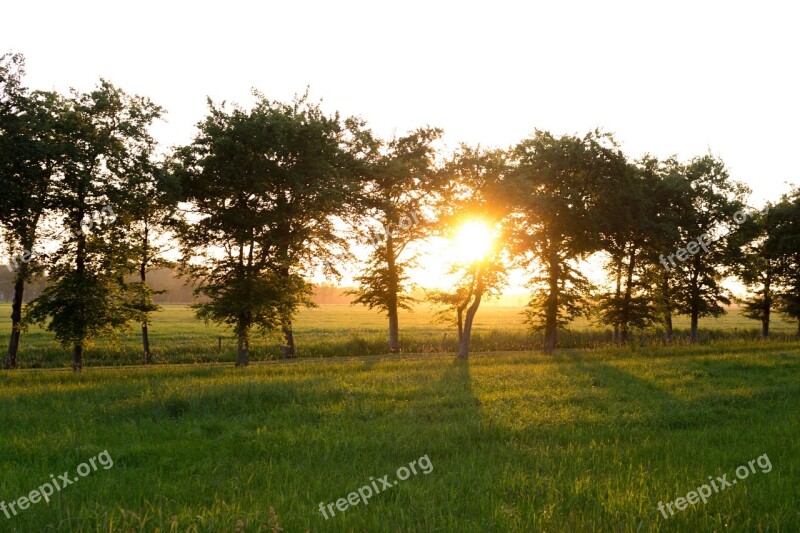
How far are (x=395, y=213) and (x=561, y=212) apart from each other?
10621 millimetres

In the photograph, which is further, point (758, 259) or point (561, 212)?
point (758, 259)

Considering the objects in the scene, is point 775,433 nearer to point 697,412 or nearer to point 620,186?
point 697,412

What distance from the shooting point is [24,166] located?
24.7 meters

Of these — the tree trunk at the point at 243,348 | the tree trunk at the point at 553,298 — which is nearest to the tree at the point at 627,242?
the tree trunk at the point at 553,298

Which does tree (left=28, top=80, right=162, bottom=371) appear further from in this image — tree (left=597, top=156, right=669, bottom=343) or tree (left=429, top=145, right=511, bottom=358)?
tree (left=597, top=156, right=669, bottom=343)

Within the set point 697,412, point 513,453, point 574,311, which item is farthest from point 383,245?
point 513,453

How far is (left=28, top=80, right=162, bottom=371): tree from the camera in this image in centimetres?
2408

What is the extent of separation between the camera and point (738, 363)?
77.4 feet

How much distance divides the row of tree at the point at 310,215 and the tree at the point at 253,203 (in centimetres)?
9

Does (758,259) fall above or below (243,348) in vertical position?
above
